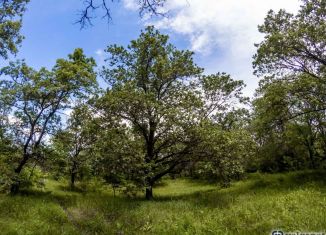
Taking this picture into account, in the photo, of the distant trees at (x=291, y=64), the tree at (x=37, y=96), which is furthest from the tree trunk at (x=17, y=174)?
the distant trees at (x=291, y=64)

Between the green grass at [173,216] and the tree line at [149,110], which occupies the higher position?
the tree line at [149,110]

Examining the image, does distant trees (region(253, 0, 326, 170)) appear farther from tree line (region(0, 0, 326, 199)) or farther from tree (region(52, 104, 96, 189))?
tree (region(52, 104, 96, 189))

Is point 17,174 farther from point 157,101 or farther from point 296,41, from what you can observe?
point 296,41

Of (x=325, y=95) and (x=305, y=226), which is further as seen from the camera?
(x=325, y=95)

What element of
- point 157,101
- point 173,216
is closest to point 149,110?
point 157,101

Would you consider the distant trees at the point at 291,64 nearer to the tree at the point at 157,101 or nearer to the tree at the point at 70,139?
the tree at the point at 157,101

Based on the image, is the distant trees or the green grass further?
the distant trees

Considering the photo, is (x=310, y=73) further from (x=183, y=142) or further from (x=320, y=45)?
(x=183, y=142)

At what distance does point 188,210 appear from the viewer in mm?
15930

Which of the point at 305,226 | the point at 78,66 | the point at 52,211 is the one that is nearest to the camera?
the point at 305,226

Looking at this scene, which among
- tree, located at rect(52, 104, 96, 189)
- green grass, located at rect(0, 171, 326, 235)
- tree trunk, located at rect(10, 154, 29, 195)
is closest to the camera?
green grass, located at rect(0, 171, 326, 235)

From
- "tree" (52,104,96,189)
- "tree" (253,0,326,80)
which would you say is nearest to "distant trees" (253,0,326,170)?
"tree" (253,0,326,80)

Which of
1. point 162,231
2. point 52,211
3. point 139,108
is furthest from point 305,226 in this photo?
point 139,108

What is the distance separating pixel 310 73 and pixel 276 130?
585 cm
